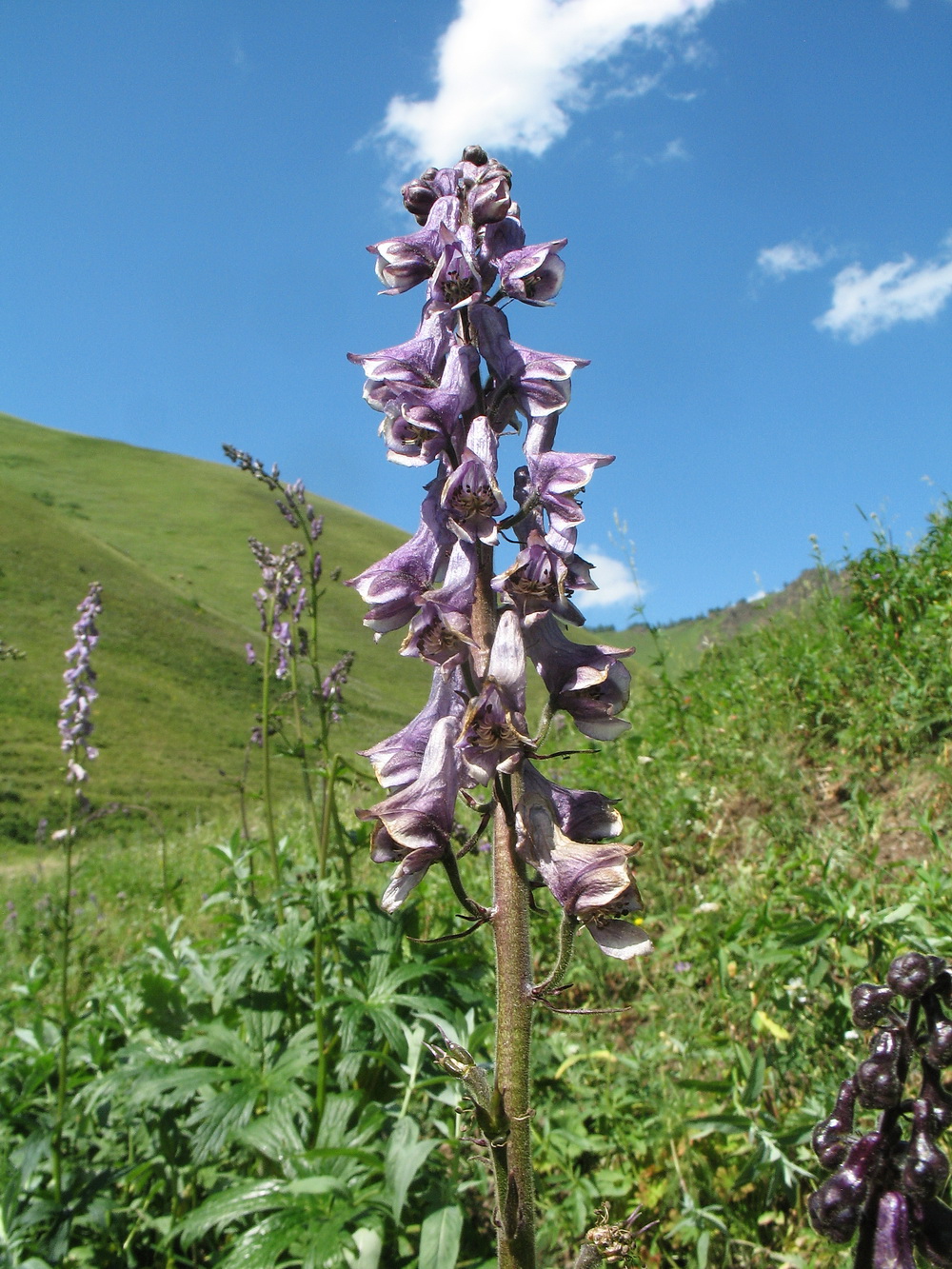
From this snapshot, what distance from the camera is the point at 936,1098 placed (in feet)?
4.42

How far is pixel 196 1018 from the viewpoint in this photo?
3531mm

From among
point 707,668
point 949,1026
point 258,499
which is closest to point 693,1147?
point 949,1026

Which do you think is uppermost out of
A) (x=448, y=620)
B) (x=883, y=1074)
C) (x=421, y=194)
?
(x=421, y=194)

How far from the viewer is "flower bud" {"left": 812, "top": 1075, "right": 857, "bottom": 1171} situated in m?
1.45

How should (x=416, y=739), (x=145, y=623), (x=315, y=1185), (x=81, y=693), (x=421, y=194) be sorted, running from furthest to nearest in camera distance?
(x=145, y=623), (x=81, y=693), (x=315, y=1185), (x=421, y=194), (x=416, y=739)

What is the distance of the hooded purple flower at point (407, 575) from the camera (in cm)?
161

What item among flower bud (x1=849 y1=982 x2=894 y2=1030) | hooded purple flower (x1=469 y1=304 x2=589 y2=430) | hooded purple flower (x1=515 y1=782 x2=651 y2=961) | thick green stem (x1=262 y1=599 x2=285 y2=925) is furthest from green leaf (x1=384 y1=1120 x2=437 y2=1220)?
hooded purple flower (x1=469 y1=304 x2=589 y2=430)

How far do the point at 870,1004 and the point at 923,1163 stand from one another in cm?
25

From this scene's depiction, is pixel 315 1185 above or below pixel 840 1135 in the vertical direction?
below

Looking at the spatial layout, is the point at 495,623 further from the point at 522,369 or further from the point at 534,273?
the point at 534,273

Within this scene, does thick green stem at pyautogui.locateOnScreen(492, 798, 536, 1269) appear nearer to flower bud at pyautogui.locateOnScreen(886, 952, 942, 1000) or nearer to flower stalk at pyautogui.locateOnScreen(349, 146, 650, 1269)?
flower stalk at pyautogui.locateOnScreen(349, 146, 650, 1269)

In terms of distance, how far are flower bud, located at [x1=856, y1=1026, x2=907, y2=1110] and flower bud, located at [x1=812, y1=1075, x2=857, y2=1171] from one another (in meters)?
0.07

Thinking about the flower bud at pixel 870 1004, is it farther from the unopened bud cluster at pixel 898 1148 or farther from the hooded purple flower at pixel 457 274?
the hooded purple flower at pixel 457 274

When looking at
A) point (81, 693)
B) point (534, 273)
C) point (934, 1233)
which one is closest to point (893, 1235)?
point (934, 1233)
